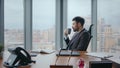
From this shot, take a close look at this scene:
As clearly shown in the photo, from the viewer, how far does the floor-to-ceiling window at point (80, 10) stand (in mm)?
5180

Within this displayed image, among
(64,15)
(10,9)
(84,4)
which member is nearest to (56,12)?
(64,15)

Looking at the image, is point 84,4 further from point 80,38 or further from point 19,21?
point 80,38

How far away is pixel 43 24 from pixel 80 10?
0.99m

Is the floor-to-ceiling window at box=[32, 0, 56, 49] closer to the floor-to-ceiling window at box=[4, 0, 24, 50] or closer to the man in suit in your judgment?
the floor-to-ceiling window at box=[4, 0, 24, 50]

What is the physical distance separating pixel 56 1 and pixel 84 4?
28.1 inches

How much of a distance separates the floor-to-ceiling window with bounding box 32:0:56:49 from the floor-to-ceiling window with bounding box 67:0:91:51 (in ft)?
1.32

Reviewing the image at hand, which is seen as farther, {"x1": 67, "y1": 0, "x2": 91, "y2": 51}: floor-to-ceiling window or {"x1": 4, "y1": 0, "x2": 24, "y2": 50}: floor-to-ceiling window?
{"x1": 67, "y1": 0, "x2": 91, "y2": 51}: floor-to-ceiling window

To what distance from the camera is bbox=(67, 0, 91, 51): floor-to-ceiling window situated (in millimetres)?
5180

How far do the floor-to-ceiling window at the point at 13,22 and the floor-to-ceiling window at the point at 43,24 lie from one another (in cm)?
32

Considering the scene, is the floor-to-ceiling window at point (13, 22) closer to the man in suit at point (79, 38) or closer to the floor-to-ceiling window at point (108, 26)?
the man in suit at point (79, 38)

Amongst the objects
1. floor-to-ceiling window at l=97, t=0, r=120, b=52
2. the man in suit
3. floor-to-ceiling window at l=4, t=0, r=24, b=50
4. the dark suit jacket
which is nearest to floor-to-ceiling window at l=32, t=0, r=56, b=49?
floor-to-ceiling window at l=4, t=0, r=24, b=50

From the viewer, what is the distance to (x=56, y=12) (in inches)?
203

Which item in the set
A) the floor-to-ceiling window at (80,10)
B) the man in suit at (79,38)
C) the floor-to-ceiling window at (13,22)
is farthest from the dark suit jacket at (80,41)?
the floor-to-ceiling window at (13,22)

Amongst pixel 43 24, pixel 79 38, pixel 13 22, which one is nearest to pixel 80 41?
pixel 79 38
